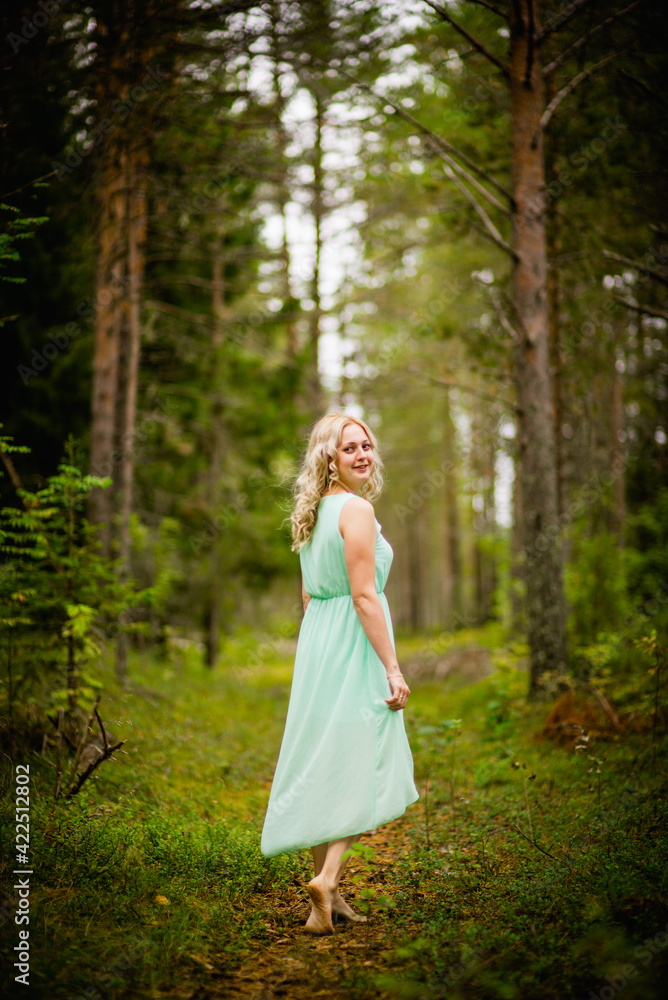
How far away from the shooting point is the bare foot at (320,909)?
3.34m

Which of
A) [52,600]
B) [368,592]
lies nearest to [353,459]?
[368,592]

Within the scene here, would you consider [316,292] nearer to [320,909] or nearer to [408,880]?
[408,880]

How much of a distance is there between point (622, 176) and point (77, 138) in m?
6.55

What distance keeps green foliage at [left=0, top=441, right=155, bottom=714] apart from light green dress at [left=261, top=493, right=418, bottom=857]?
2134 mm

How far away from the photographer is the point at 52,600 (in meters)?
5.40

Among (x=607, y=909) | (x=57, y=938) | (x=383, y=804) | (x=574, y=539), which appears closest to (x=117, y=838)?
(x=57, y=938)

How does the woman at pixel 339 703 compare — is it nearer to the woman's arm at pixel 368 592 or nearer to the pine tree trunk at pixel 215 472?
the woman's arm at pixel 368 592

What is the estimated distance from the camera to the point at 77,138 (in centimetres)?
789

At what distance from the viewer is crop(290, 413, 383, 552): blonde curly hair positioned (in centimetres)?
379

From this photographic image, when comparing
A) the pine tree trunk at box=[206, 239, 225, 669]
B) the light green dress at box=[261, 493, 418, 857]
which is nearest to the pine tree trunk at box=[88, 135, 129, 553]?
the pine tree trunk at box=[206, 239, 225, 669]

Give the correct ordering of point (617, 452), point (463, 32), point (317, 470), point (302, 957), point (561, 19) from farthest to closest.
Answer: point (617, 452) → point (561, 19) → point (463, 32) → point (317, 470) → point (302, 957)

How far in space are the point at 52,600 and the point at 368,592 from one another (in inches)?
125

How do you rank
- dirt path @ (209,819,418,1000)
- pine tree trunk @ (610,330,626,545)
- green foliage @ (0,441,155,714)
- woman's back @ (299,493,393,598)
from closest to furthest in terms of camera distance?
dirt path @ (209,819,418,1000) → woman's back @ (299,493,393,598) → green foliage @ (0,441,155,714) → pine tree trunk @ (610,330,626,545)

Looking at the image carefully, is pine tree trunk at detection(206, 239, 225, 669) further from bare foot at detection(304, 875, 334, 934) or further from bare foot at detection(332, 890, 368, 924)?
bare foot at detection(304, 875, 334, 934)
